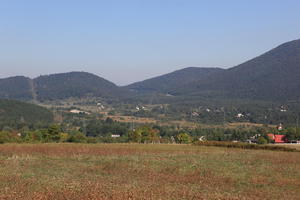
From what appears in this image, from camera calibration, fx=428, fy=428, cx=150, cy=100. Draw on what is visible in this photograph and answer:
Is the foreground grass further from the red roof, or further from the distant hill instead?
the distant hill

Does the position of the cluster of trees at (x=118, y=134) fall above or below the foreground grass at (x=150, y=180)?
below

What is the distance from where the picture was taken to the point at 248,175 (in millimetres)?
27734

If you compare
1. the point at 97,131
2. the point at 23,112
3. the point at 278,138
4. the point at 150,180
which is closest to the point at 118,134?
the point at 97,131

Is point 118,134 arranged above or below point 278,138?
below

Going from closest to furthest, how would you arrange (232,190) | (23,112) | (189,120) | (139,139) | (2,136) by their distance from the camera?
(232,190) → (2,136) → (139,139) → (23,112) → (189,120)

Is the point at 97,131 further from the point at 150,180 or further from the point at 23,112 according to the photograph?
the point at 150,180

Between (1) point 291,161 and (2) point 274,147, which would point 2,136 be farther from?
(1) point 291,161

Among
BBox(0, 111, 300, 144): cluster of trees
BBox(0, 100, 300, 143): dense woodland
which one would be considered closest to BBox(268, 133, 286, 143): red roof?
BBox(0, 111, 300, 144): cluster of trees

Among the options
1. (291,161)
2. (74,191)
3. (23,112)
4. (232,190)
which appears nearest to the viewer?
(74,191)

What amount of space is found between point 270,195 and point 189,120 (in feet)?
521

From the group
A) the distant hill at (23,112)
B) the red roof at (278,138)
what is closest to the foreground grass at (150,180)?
the red roof at (278,138)

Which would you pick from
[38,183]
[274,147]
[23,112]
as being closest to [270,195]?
[38,183]

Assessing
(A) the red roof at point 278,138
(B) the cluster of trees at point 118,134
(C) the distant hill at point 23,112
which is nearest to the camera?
(B) the cluster of trees at point 118,134

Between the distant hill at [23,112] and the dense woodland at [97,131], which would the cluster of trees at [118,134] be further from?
the distant hill at [23,112]
